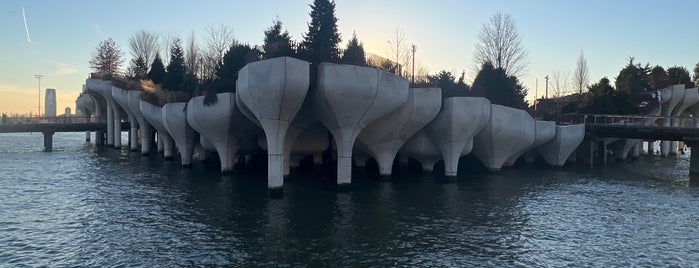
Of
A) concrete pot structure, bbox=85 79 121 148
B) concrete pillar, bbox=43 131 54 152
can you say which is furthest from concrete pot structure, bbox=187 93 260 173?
concrete pillar, bbox=43 131 54 152

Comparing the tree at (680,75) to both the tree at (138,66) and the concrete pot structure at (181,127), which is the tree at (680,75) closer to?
the concrete pot structure at (181,127)

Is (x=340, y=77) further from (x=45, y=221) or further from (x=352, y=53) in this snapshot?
(x=45, y=221)

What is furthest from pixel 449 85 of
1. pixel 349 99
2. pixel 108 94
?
pixel 108 94

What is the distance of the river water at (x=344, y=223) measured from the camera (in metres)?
15.5

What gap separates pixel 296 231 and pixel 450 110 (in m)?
21.6

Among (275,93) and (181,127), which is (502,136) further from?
(181,127)

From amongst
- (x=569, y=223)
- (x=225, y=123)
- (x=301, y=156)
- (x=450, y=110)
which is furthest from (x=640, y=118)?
(x=225, y=123)

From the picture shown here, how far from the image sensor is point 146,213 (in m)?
22.4

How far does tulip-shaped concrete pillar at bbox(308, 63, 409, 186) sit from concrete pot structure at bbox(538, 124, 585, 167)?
2674 centimetres

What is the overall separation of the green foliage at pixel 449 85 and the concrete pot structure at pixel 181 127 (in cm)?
2754

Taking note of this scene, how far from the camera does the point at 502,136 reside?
41.3m

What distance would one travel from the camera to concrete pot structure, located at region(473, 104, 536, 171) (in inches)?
1599

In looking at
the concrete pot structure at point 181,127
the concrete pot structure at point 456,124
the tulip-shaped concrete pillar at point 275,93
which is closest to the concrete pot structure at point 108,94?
the concrete pot structure at point 181,127

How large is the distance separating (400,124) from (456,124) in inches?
211
